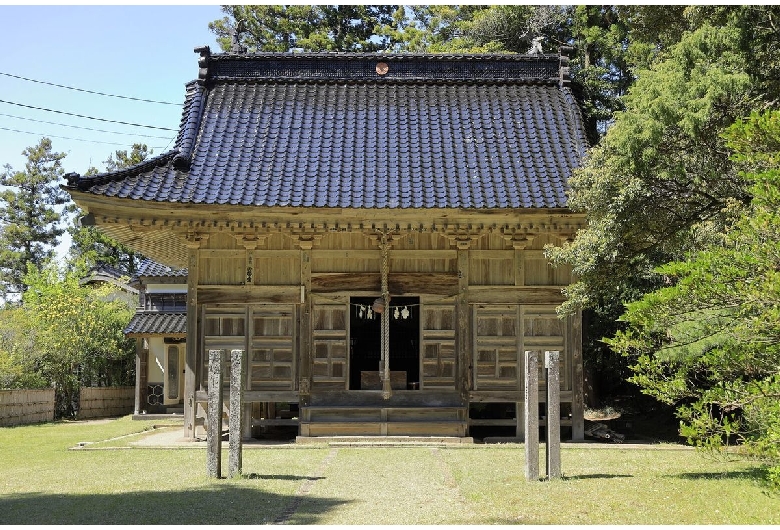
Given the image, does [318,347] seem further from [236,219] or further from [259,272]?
[236,219]

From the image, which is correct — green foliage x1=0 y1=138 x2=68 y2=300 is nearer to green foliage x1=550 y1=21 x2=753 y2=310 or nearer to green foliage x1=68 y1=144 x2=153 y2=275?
green foliage x1=68 y1=144 x2=153 y2=275

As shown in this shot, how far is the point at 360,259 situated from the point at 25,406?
12.7 metres

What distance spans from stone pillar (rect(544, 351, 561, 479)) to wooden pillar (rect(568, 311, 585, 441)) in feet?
16.7

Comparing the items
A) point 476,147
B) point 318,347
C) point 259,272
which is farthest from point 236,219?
point 476,147

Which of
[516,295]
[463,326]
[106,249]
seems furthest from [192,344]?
[106,249]

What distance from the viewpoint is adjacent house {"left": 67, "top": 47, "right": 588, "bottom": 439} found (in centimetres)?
1366

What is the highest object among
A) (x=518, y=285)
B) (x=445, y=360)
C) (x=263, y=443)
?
(x=518, y=285)

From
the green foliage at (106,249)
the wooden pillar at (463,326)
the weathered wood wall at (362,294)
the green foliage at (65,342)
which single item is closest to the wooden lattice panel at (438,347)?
the weathered wood wall at (362,294)

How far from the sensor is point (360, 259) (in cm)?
A: 1467

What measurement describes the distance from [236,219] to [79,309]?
15436 mm

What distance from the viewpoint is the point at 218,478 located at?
937 cm

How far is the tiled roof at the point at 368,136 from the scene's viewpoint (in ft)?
45.8

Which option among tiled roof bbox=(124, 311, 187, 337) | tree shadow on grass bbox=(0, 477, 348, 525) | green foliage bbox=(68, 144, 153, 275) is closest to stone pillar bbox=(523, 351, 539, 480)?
tree shadow on grass bbox=(0, 477, 348, 525)

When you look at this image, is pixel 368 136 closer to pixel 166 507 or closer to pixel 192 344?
pixel 192 344
